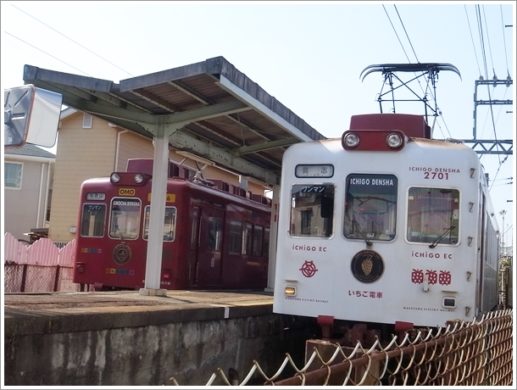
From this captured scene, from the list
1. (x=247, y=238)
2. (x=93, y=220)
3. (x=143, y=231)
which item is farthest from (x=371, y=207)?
(x=247, y=238)

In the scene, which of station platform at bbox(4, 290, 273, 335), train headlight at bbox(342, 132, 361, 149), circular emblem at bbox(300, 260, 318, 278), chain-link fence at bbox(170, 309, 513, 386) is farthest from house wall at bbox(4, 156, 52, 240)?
chain-link fence at bbox(170, 309, 513, 386)

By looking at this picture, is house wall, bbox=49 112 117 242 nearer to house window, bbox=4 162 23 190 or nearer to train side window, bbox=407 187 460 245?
house window, bbox=4 162 23 190

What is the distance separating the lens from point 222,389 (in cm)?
301

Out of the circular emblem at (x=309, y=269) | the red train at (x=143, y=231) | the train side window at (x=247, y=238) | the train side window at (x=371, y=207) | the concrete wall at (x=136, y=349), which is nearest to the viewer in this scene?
the concrete wall at (x=136, y=349)

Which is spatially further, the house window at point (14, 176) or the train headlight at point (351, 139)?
the house window at point (14, 176)

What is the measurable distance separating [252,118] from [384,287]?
3.94m

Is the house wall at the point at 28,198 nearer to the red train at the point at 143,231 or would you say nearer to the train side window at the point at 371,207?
the red train at the point at 143,231

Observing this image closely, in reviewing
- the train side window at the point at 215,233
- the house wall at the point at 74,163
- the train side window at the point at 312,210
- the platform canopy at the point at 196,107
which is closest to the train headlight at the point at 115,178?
the train side window at the point at 215,233

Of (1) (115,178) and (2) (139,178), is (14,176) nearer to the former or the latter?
(1) (115,178)

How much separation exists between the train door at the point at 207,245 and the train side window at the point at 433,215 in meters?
6.21

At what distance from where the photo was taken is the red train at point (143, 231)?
1344 centimetres

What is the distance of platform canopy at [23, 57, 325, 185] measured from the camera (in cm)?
898

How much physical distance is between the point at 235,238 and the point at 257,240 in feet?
5.09

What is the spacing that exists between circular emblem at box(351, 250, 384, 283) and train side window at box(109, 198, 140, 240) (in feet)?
21.0
